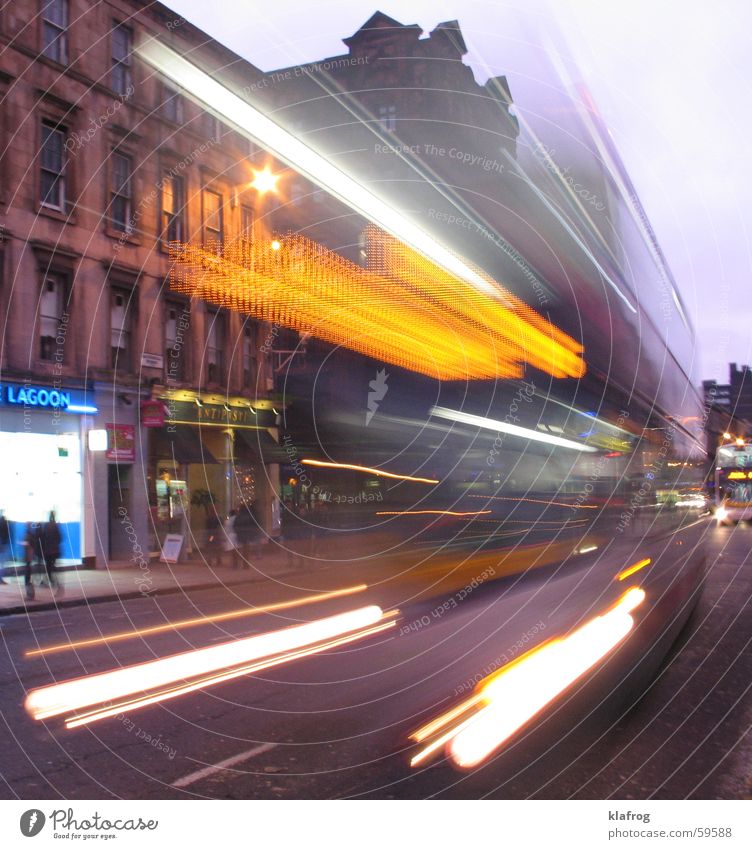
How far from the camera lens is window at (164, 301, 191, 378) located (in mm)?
19266

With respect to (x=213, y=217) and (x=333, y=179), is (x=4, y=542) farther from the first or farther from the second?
(x=333, y=179)

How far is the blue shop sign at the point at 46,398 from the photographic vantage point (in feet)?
58.8

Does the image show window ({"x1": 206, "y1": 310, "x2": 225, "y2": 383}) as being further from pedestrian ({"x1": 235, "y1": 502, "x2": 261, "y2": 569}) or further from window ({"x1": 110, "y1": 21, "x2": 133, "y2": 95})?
window ({"x1": 110, "y1": 21, "x2": 133, "y2": 95})

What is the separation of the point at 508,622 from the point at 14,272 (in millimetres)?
13889

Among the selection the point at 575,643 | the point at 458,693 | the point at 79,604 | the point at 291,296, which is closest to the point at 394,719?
the point at 458,693

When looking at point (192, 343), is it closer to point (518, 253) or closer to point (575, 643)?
point (518, 253)

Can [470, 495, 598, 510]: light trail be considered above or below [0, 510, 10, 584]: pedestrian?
above

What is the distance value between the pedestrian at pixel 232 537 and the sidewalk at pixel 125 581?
398 millimetres

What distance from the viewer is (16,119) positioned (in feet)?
53.5

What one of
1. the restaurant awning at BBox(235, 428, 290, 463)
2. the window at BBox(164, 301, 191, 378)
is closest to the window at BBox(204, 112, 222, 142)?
the window at BBox(164, 301, 191, 378)

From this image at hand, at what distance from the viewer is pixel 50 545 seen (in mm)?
16281

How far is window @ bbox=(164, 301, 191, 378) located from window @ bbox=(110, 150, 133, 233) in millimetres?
2510

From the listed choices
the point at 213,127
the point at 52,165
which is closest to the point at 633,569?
the point at 213,127

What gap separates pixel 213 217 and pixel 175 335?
3.57m
